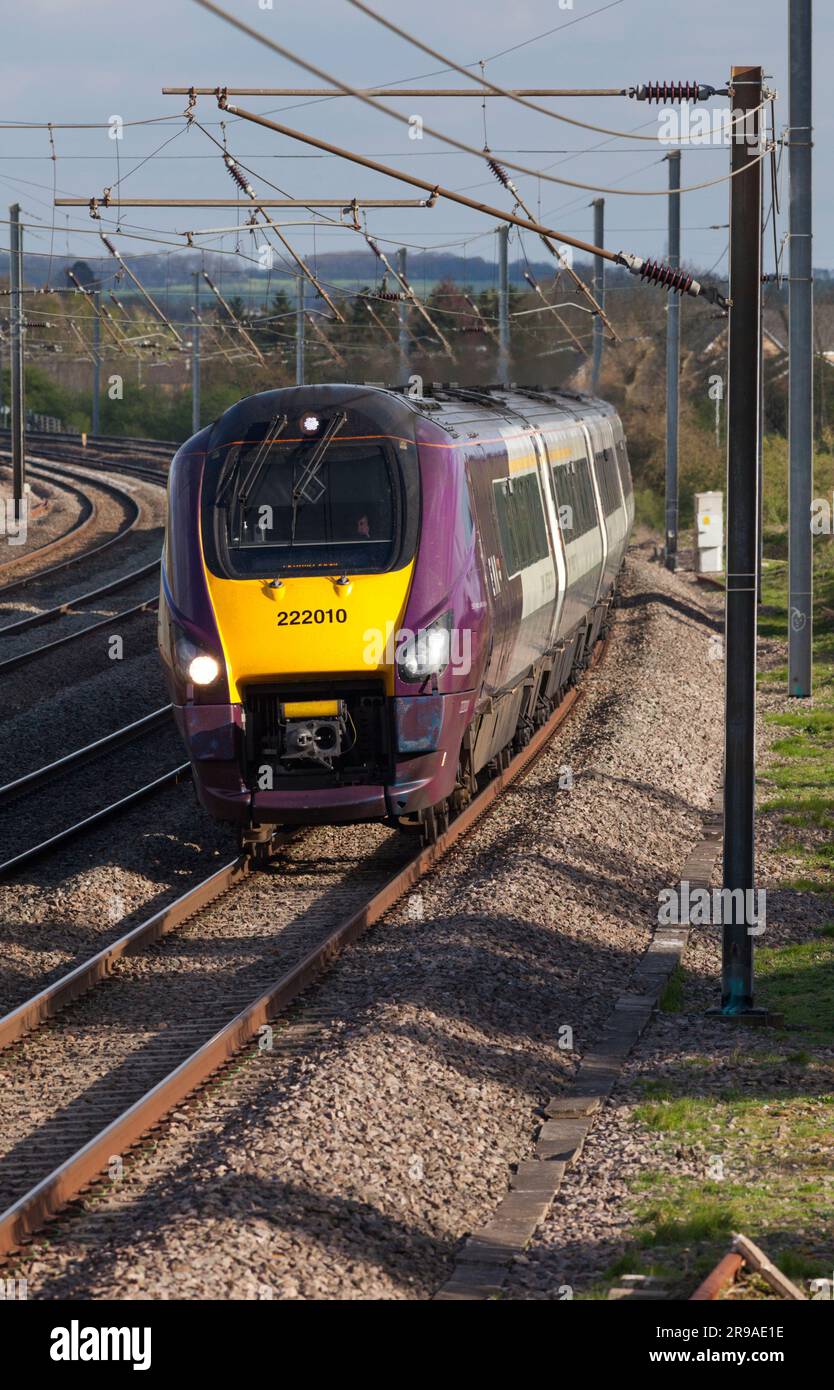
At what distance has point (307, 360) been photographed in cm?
7725

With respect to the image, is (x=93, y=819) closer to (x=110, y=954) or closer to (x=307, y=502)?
(x=307, y=502)

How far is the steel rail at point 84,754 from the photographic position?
16.2 meters

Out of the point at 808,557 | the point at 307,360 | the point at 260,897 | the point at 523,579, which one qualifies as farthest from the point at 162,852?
the point at 307,360

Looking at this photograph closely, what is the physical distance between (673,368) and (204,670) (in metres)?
26.6

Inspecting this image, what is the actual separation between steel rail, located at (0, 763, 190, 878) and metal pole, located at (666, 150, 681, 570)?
21.3 m

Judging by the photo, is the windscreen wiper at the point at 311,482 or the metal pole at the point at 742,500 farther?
the windscreen wiper at the point at 311,482

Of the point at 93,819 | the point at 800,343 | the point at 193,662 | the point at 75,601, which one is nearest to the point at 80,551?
the point at 75,601

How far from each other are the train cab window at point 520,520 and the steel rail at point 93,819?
380cm

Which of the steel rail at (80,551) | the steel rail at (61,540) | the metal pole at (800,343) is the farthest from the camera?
the steel rail at (61,540)

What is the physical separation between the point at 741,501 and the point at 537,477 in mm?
6723

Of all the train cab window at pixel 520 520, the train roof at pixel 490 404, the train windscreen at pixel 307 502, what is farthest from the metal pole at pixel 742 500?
the train cab window at pixel 520 520

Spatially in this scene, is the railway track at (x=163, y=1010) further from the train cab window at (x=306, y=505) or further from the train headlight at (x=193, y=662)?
the train cab window at (x=306, y=505)

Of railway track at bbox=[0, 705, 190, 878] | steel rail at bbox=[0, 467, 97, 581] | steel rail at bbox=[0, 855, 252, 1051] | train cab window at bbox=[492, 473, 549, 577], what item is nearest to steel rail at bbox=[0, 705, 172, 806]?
railway track at bbox=[0, 705, 190, 878]
